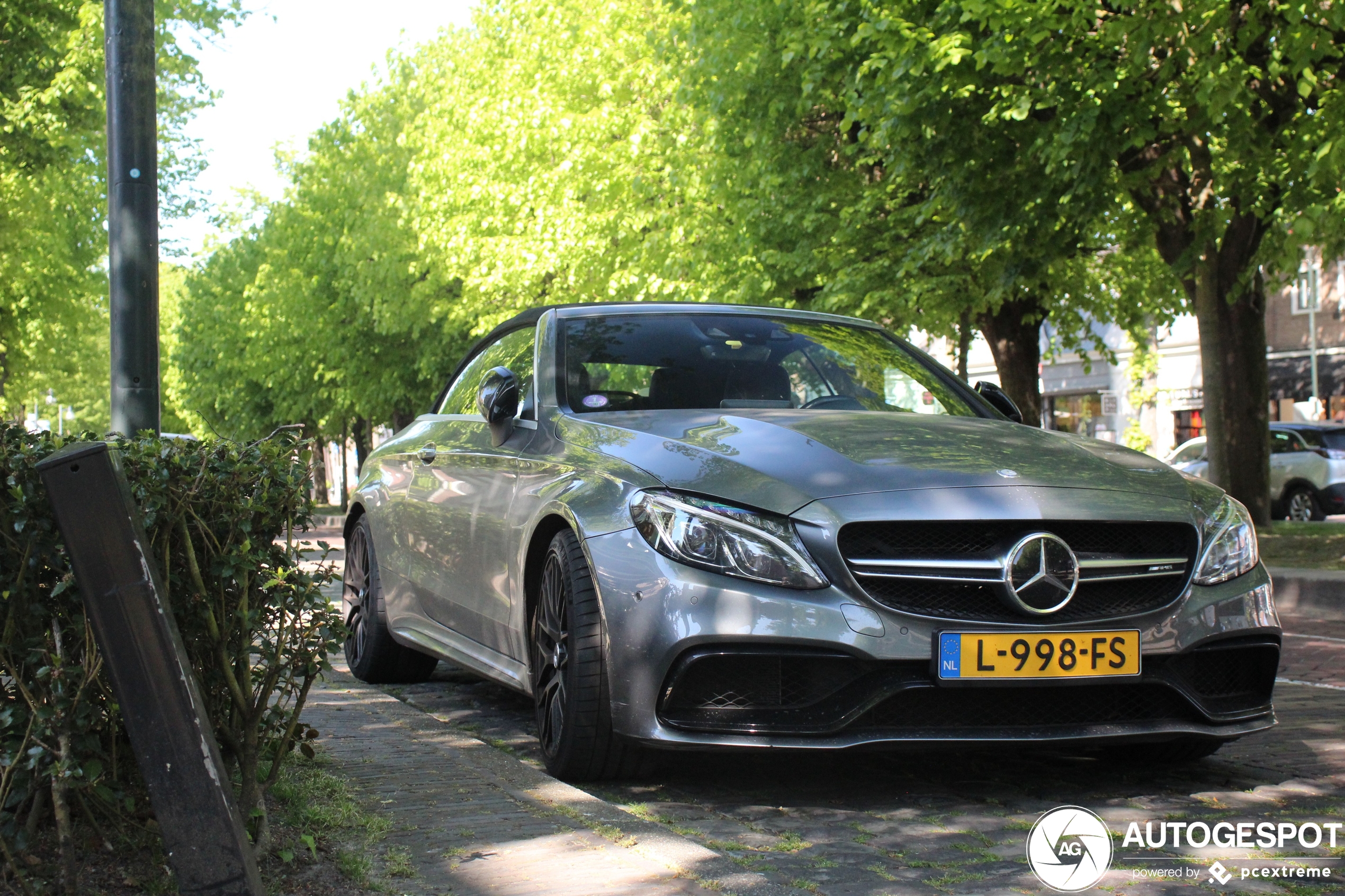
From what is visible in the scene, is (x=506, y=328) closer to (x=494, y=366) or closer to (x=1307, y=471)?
(x=494, y=366)

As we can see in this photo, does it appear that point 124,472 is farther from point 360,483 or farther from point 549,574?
point 360,483

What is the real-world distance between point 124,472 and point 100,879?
826 mm

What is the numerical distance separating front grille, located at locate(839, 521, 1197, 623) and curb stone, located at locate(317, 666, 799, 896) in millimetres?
946

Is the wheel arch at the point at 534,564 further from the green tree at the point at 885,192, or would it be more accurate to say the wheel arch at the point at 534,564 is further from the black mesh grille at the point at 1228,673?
the green tree at the point at 885,192

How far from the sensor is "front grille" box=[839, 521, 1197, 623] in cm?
423

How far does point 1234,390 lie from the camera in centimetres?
1672

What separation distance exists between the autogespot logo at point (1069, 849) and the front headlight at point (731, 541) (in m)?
0.88

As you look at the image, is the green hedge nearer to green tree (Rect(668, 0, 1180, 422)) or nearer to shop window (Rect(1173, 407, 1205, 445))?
green tree (Rect(668, 0, 1180, 422))

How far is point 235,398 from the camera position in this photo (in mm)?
46531

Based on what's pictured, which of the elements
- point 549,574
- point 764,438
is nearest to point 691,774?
point 549,574

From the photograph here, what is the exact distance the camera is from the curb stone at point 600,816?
3.41 metres

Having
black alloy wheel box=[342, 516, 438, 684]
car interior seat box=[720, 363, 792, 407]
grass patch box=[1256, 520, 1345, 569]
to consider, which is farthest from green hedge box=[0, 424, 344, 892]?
grass patch box=[1256, 520, 1345, 569]

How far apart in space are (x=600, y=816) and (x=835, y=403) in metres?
2.23

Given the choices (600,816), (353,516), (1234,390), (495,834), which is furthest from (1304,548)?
(495,834)
